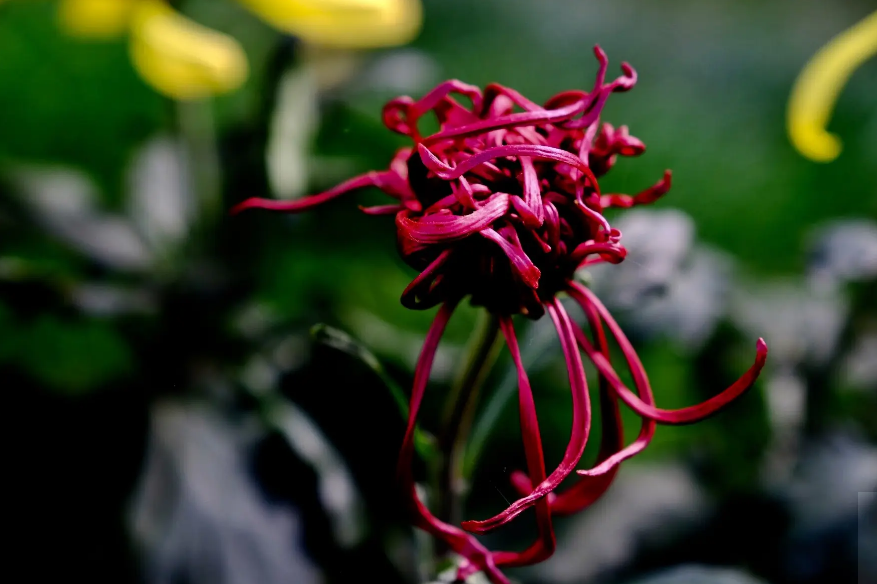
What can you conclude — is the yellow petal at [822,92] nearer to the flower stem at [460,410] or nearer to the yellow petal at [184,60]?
the flower stem at [460,410]

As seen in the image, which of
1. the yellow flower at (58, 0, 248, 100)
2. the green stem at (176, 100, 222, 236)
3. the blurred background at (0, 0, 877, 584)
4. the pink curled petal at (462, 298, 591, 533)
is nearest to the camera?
the pink curled petal at (462, 298, 591, 533)

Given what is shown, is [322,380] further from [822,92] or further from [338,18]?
[822,92]

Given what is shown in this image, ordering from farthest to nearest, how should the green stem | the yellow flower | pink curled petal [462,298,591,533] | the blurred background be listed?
the green stem, the yellow flower, the blurred background, pink curled petal [462,298,591,533]

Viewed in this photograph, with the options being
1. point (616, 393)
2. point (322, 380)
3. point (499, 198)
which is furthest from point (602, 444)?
point (322, 380)

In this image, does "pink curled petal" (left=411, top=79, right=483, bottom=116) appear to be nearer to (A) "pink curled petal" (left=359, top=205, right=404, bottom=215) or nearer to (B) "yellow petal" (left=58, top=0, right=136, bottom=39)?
(A) "pink curled petal" (left=359, top=205, right=404, bottom=215)

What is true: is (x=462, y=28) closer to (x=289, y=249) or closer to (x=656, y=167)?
(x=656, y=167)

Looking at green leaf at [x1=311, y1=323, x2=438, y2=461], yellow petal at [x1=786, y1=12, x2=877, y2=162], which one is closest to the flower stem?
green leaf at [x1=311, y1=323, x2=438, y2=461]

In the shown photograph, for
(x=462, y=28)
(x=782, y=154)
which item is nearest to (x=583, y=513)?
(x=782, y=154)
